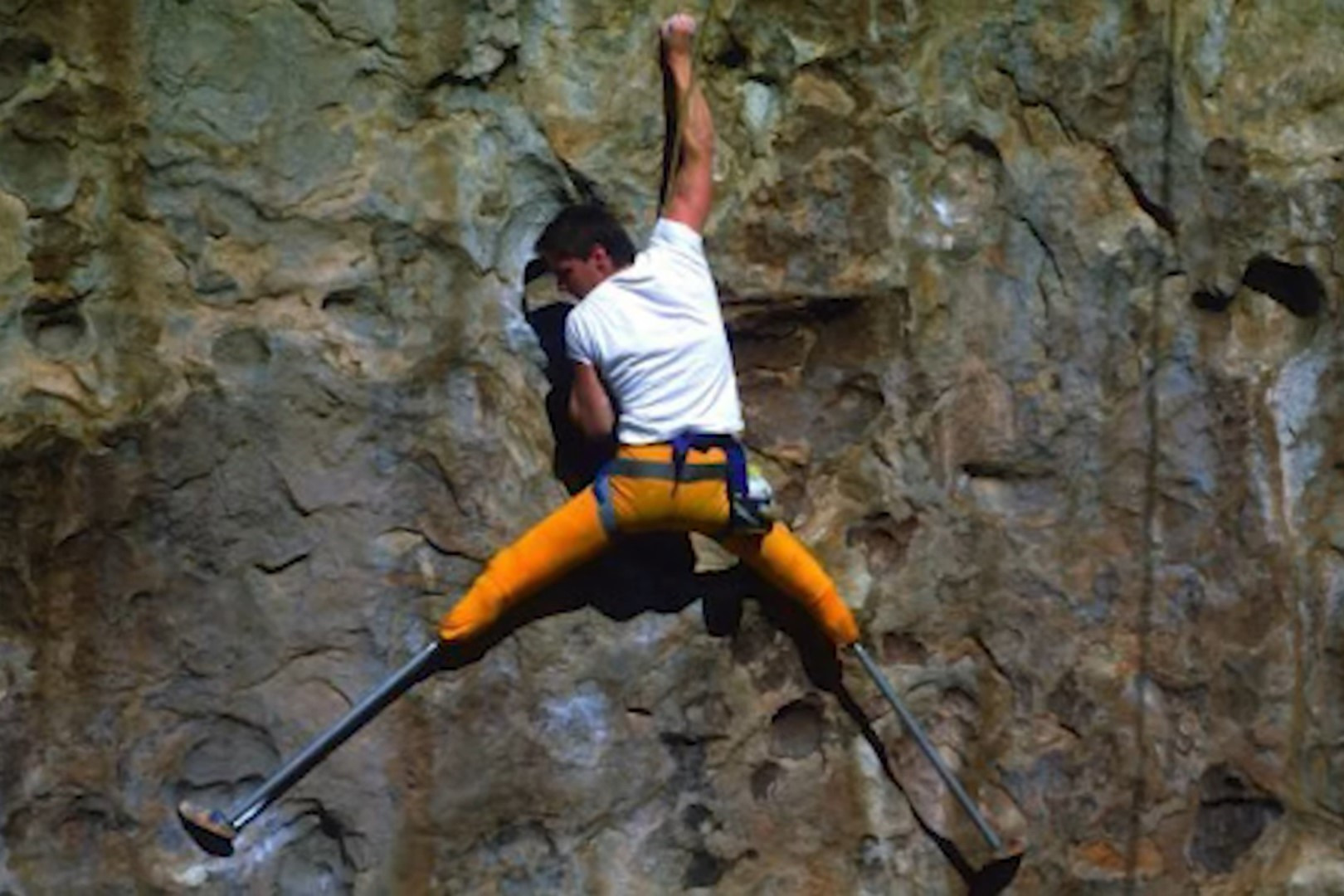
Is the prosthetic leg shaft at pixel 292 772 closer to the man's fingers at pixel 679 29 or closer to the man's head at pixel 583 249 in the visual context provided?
the man's head at pixel 583 249

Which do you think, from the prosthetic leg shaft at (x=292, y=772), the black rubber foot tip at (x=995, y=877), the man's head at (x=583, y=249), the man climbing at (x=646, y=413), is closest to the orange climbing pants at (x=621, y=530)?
the man climbing at (x=646, y=413)

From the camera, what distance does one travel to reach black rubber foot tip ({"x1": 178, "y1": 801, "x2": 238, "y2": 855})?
4250 mm

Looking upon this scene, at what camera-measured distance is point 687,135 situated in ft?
14.3

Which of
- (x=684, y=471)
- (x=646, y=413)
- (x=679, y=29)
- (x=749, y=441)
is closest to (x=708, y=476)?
(x=684, y=471)

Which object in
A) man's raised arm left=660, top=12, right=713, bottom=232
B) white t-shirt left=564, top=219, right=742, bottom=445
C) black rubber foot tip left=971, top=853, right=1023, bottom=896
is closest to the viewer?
white t-shirt left=564, top=219, right=742, bottom=445

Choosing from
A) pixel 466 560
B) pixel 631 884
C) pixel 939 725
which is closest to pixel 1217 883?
pixel 939 725

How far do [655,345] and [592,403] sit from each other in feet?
0.55

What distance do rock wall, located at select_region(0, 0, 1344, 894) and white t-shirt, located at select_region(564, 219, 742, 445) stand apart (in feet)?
0.74

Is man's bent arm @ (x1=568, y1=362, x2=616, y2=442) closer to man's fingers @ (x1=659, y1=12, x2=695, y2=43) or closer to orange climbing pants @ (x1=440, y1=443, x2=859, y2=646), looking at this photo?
orange climbing pants @ (x1=440, y1=443, x2=859, y2=646)

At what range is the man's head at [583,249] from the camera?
168 inches

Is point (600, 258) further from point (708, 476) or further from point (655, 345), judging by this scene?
point (708, 476)

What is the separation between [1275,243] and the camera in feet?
15.3

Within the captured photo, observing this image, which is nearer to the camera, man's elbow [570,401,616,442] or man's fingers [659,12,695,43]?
man's elbow [570,401,616,442]

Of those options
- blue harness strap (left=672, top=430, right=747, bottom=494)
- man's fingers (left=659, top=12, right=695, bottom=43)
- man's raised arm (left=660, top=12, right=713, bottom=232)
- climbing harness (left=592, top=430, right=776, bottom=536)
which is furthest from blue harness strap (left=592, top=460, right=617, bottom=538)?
man's fingers (left=659, top=12, right=695, bottom=43)
